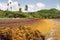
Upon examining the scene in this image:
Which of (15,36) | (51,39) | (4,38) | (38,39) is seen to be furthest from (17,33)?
(51,39)

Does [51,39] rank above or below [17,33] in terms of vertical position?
below

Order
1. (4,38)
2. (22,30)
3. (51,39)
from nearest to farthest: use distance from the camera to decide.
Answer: (4,38), (22,30), (51,39)

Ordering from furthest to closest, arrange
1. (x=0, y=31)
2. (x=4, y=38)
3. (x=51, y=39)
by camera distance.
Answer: (x=51, y=39)
(x=0, y=31)
(x=4, y=38)

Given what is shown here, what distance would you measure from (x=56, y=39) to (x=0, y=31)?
906 centimetres

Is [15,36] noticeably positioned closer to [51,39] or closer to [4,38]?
[4,38]

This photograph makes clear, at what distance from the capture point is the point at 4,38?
43.4 ft

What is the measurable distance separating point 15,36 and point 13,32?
0.28m

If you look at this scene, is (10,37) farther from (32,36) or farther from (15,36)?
(32,36)

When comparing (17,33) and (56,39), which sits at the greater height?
(17,33)

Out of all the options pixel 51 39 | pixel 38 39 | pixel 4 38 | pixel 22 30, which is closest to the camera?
pixel 4 38

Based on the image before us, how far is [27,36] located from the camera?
16.0m

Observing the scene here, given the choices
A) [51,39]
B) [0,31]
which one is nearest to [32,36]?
[0,31]

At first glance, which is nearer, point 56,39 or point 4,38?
point 4,38

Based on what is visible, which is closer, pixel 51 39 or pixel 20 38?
pixel 20 38
